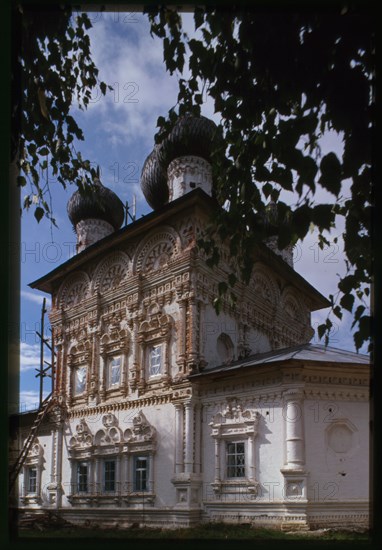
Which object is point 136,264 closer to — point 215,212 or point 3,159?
point 215,212

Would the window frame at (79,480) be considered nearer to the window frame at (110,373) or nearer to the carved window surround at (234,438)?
the window frame at (110,373)

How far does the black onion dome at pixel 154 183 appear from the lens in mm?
9633

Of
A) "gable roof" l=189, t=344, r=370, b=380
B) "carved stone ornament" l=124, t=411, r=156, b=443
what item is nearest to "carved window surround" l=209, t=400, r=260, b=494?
"gable roof" l=189, t=344, r=370, b=380

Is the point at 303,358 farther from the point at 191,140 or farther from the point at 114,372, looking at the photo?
the point at 191,140

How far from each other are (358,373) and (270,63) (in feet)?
14.6

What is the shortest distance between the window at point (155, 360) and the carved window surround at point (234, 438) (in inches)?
43.8

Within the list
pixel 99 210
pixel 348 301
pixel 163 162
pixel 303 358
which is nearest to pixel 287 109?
pixel 348 301

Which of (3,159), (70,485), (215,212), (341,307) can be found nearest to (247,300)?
(70,485)

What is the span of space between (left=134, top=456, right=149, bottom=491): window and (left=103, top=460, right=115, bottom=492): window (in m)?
0.30

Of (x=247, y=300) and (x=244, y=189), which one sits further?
(x=247, y=300)

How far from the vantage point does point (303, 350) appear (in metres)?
6.61

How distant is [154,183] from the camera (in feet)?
31.8

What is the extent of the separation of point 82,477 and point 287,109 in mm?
5229

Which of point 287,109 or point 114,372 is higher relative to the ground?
point 287,109
